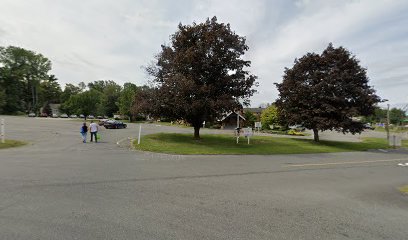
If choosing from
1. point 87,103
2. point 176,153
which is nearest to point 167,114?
point 176,153

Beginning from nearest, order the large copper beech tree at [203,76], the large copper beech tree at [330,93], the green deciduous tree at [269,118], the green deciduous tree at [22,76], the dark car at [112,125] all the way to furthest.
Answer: the large copper beech tree at [203,76]
the large copper beech tree at [330,93]
the dark car at [112,125]
the green deciduous tree at [269,118]
the green deciduous tree at [22,76]

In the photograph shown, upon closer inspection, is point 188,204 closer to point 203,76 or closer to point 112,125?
point 203,76

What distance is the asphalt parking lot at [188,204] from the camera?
16.6 feet

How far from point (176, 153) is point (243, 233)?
12493mm

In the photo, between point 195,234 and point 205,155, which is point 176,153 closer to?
point 205,155

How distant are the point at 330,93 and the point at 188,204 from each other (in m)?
25.2

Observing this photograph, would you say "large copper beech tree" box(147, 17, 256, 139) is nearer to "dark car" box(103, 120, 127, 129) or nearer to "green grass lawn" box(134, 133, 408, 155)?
"green grass lawn" box(134, 133, 408, 155)

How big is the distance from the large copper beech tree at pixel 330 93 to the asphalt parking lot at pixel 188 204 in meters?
17.0

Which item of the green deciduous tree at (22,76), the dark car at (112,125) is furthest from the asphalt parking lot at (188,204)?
the green deciduous tree at (22,76)

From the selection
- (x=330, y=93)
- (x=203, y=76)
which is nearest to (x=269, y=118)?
(x=330, y=93)

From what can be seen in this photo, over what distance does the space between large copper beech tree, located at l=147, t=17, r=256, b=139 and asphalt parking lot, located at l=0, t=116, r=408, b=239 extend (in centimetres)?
1188

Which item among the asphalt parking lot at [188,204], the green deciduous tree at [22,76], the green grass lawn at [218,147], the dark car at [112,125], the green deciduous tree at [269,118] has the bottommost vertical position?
the asphalt parking lot at [188,204]

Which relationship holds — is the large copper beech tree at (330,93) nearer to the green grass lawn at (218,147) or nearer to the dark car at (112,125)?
the green grass lawn at (218,147)

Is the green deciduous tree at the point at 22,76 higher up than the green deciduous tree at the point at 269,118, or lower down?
higher up
